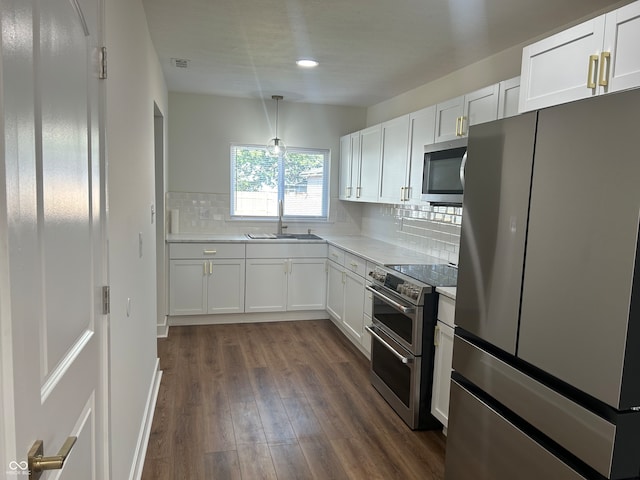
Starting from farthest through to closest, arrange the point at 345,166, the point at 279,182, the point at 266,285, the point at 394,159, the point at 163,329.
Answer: the point at 279,182 → the point at 345,166 → the point at 266,285 → the point at 163,329 → the point at 394,159

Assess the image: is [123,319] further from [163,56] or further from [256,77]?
[256,77]

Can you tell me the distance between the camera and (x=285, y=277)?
4.92 meters

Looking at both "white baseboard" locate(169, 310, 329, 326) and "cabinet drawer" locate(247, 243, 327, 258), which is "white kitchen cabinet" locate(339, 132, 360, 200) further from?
"white baseboard" locate(169, 310, 329, 326)

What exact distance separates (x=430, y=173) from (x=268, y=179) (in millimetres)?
2609

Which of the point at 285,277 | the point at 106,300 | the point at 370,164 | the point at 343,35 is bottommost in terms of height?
the point at 285,277

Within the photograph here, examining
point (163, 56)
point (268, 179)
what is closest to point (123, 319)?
point (163, 56)

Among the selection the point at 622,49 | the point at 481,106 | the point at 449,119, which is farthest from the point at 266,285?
the point at 622,49

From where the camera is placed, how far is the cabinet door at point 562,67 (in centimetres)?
175

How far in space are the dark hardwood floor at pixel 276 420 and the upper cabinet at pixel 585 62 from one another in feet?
6.52

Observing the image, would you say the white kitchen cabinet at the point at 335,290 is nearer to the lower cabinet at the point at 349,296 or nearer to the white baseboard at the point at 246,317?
the lower cabinet at the point at 349,296

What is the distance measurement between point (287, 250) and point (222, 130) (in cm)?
158

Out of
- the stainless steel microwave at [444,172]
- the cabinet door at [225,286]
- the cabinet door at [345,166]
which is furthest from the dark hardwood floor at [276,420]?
the cabinet door at [345,166]

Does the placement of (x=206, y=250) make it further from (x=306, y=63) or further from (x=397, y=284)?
(x=397, y=284)

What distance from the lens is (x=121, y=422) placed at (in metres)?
1.84
